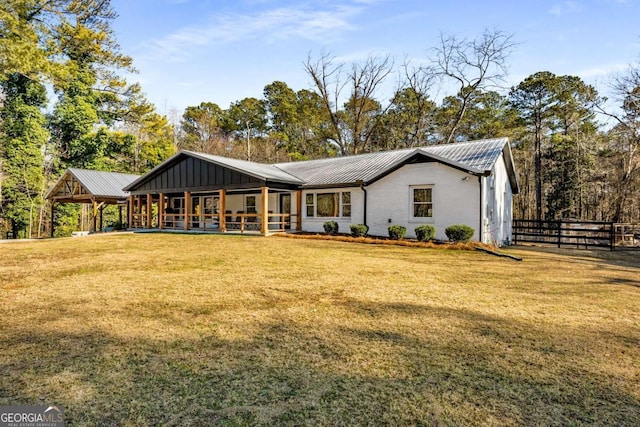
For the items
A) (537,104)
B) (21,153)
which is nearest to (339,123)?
(537,104)

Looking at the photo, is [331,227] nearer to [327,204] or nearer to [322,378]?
[327,204]

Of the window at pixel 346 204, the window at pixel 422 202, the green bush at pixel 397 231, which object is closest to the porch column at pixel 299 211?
the window at pixel 346 204

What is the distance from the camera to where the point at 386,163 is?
59.0ft

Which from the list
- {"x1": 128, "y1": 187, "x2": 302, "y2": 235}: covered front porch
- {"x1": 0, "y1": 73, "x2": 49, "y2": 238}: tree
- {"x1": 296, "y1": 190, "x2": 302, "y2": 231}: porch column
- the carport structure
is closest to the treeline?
{"x1": 0, "y1": 73, "x2": 49, "y2": 238}: tree

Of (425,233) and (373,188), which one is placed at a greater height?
(373,188)

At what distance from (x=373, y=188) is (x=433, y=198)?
2852 millimetres

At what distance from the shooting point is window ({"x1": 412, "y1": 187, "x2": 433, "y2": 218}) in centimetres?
1495

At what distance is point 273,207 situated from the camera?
20.6 metres

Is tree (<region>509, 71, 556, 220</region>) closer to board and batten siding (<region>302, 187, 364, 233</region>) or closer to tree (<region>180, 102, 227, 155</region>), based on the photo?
board and batten siding (<region>302, 187, 364, 233</region>)

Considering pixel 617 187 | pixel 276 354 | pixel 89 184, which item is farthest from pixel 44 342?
pixel 617 187

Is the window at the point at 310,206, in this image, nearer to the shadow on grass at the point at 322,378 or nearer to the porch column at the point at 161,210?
the porch column at the point at 161,210

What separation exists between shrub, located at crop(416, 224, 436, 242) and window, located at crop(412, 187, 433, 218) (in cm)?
106

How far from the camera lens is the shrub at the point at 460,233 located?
519 inches

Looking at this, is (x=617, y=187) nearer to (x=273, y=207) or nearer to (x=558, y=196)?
(x=558, y=196)
